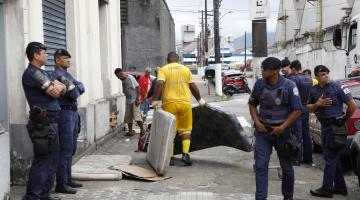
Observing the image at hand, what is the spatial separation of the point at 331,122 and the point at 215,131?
8.64ft

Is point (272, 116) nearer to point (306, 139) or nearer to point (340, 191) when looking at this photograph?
point (340, 191)

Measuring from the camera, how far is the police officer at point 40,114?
5734 mm

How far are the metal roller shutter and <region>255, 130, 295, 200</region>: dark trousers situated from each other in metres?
3.70

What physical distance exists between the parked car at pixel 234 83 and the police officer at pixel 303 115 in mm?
23941

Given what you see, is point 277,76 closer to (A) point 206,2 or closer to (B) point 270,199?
(B) point 270,199

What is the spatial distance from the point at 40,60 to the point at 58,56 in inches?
33.0

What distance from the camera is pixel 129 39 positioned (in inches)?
1288

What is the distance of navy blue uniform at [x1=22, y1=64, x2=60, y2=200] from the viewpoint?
19.0ft

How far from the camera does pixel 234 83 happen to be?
34250 millimetres

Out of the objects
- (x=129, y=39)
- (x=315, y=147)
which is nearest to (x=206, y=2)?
(x=129, y=39)

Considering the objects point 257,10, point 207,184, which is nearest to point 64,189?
point 207,184

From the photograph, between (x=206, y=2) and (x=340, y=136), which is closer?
(x=340, y=136)

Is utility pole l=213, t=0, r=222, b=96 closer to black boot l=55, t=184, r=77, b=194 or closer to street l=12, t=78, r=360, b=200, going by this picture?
street l=12, t=78, r=360, b=200

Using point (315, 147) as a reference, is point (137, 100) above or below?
above
